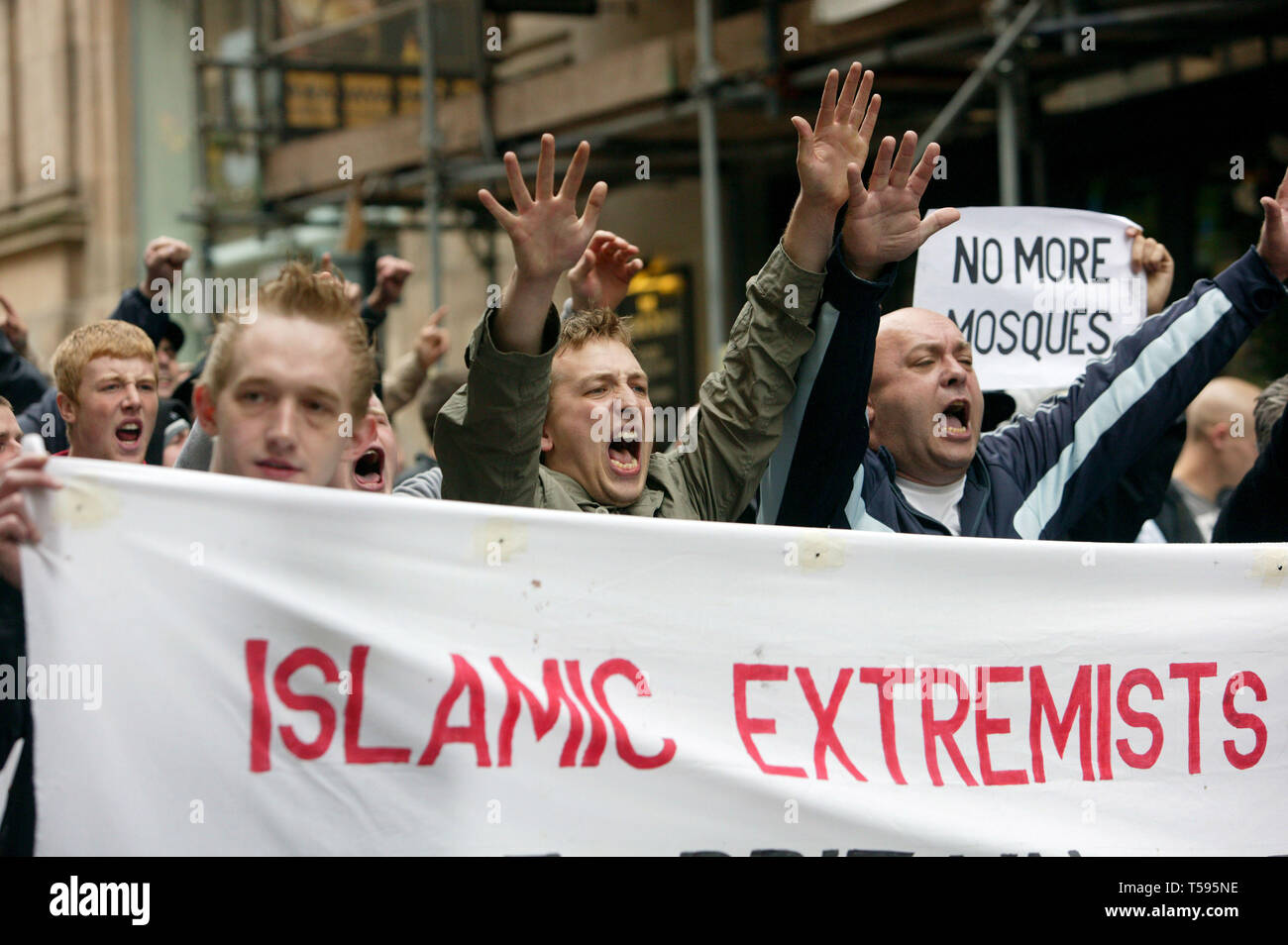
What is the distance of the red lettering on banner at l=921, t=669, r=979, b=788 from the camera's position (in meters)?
3.06

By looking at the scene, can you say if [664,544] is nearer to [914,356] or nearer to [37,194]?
[914,356]

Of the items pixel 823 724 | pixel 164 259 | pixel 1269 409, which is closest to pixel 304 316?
pixel 823 724

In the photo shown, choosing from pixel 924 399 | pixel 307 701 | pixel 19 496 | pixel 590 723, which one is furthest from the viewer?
pixel 924 399

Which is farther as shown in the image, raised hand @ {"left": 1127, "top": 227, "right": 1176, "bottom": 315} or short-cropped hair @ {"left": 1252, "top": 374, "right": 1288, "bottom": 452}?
raised hand @ {"left": 1127, "top": 227, "right": 1176, "bottom": 315}

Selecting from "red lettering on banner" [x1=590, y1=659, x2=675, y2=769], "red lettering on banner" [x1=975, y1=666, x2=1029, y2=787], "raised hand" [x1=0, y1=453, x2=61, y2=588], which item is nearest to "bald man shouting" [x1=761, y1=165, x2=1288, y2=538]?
"red lettering on banner" [x1=975, y1=666, x2=1029, y2=787]

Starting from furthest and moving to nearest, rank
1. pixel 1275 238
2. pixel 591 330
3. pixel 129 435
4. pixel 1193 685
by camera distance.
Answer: pixel 129 435 < pixel 1275 238 < pixel 591 330 < pixel 1193 685

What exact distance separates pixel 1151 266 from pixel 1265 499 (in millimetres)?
1107

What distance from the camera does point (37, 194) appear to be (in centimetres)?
1853

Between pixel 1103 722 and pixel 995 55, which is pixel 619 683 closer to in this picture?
pixel 1103 722

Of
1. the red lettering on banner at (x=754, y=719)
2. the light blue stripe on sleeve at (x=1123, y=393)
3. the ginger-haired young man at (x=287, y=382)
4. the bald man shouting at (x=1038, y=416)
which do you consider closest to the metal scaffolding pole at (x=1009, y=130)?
the bald man shouting at (x=1038, y=416)

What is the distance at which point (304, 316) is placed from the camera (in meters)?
2.84

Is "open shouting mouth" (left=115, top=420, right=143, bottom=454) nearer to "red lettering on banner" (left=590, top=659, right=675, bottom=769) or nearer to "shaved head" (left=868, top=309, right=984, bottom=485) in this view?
"shaved head" (left=868, top=309, right=984, bottom=485)

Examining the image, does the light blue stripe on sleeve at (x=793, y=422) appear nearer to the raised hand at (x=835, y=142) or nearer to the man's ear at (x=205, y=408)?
the raised hand at (x=835, y=142)
